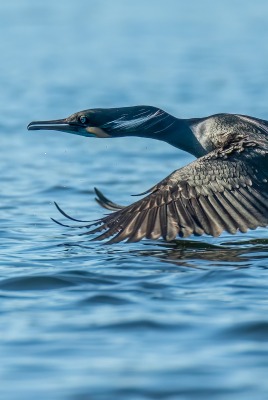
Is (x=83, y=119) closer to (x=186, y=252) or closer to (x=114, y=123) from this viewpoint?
(x=114, y=123)

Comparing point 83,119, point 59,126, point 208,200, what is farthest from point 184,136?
point 208,200

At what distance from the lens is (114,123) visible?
1244 cm

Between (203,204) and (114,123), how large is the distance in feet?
5.86

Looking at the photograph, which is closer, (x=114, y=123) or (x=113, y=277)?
(x=113, y=277)

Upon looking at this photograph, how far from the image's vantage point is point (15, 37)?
3244cm

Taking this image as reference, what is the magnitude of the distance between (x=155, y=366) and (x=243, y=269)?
9.71 feet

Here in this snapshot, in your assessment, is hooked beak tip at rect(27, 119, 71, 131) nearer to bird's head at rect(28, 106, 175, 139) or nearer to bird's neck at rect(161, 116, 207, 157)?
bird's head at rect(28, 106, 175, 139)

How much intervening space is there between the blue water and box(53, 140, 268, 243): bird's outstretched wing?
31 centimetres

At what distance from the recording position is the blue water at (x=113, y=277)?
25.1ft

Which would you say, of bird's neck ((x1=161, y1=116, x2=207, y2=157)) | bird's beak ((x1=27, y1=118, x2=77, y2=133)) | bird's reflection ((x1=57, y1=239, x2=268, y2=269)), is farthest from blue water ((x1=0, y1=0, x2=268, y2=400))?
bird's beak ((x1=27, y1=118, x2=77, y2=133))

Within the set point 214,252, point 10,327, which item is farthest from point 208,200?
point 10,327

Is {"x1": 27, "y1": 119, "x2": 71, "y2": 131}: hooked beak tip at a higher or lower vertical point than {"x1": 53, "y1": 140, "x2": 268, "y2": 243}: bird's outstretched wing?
higher

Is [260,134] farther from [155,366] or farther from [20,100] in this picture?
[20,100]

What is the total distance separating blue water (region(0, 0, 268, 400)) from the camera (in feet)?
25.1
